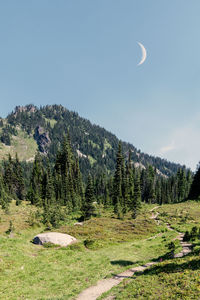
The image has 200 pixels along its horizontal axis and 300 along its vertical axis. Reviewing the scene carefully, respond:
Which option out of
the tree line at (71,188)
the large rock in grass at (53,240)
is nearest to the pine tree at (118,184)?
the tree line at (71,188)

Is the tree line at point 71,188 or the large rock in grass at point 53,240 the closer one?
the large rock in grass at point 53,240

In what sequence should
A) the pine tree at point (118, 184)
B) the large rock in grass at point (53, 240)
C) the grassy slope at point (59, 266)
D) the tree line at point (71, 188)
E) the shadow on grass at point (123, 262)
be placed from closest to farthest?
the grassy slope at point (59, 266)
the shadow on grass at point (123, 262)
the large rock in grass at point (53, 240)
the tree line at point (71, 188)
the pine tree at point (118, 184)

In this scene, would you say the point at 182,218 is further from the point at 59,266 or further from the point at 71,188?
the point at 71,188

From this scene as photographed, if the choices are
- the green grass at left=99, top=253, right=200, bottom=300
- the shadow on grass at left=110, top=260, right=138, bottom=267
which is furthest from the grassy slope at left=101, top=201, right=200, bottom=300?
the shadow on grass at left=110, top=260, right=138, bottom=267

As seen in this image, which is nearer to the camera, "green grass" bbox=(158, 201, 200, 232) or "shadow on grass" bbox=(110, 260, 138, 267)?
"shadow on grass" bbox=(110, 260, 138, 267)

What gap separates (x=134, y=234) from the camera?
1177 inches

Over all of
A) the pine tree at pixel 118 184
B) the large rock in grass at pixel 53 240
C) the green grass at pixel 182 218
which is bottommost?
the green grass at pixel 182 218

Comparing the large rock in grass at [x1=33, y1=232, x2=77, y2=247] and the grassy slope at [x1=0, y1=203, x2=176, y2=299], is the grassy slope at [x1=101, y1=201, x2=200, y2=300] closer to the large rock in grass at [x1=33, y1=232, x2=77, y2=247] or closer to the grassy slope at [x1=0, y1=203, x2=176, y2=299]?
the grassy slope at [x1=0, y1=203, x2=176, y2=299]

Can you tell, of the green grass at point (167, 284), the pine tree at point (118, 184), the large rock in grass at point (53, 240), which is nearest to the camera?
the green grass at point (167, 284)

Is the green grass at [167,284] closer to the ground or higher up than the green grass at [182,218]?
higher up

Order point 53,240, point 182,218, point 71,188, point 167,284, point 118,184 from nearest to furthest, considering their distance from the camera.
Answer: point 167,284 < point 53,240 < point 182,218 < point 118,184 < point 71,188

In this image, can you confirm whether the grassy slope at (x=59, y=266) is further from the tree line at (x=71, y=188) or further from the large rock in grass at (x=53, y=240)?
the tree line at (x=71, y=188)

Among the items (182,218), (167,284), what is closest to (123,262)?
(167,284)

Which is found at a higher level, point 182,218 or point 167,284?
point 167,284
